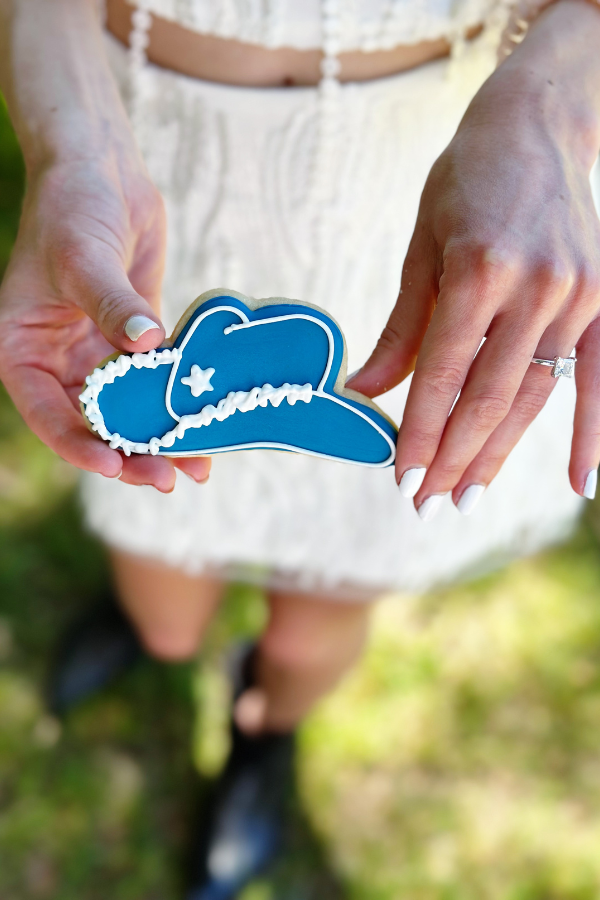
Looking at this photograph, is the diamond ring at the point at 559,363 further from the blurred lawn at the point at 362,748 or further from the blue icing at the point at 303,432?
the blurred lawn at the point at 362,748

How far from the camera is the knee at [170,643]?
148 cm

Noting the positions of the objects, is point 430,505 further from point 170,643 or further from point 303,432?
point 170,643

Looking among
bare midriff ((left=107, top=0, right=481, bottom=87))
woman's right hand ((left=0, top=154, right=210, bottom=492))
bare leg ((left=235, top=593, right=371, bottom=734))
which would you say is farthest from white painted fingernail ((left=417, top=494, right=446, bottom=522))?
bare leg ((left=235, top=593, right=371, bottom=734))

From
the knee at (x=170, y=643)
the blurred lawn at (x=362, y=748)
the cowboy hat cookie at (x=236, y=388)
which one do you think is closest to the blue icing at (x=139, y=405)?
the cowboy hat cookie at (x=236, y=388)

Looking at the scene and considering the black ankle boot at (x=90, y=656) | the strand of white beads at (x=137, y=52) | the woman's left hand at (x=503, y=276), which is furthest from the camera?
the black ankle boot at (x=90, y=656)

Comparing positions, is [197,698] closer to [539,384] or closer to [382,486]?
[382,486]

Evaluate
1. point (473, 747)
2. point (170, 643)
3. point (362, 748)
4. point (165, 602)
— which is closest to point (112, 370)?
point (165, 602)

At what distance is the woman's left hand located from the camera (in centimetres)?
61

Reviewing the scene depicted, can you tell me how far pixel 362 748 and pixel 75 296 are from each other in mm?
1241

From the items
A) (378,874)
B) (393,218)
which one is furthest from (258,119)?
(378,874)

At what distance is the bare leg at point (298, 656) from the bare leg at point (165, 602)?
0.12m

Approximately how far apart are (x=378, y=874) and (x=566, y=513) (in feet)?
2.51

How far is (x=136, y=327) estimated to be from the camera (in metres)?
0.62

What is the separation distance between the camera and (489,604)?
1889 mm
